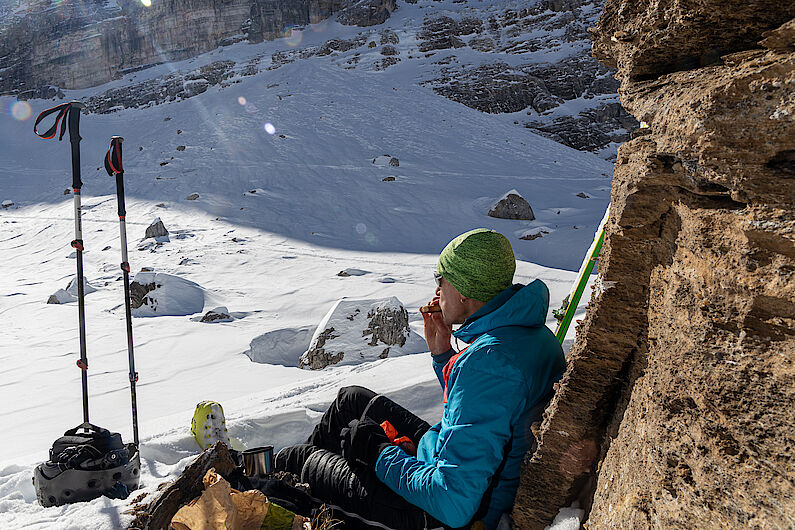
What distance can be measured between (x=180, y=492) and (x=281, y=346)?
4.58 m

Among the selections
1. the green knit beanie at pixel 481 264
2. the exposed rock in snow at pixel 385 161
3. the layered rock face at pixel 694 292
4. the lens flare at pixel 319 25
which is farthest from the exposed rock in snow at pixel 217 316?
the lens flare at pixel 319 25

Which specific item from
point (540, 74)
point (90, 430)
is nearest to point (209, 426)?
point (90, 430)

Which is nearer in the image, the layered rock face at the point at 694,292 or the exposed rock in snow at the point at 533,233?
the layered rock face at the point at 694,292

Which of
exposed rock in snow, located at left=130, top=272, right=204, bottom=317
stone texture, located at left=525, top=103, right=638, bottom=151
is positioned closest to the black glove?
exposed rock in snow, located at left=130, top=272, right=204, bottom=317

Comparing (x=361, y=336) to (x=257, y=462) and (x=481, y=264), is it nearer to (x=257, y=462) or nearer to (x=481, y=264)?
(x=257, y=462)

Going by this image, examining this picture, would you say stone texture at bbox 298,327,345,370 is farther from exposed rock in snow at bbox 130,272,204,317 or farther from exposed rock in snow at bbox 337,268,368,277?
exposed rock in snow at bbox 337,268,368,277

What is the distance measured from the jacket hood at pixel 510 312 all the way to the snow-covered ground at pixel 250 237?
62.6 inches

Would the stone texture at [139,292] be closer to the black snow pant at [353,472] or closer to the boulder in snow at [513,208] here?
the black snow pant at [353,472]

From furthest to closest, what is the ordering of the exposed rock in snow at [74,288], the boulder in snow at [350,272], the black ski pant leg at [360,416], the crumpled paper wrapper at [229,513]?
the boulder in snow at [350,272] → the exposed rock in snow at [74,288] → the black ski pant leg at [360,416] → the crumpled paper wrapper at [229,513]

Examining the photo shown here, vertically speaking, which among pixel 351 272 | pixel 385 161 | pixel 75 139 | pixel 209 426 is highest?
pixel 75 139

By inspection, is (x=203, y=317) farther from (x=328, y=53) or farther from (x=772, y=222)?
(x=328, y=53)

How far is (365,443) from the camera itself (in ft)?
6.59

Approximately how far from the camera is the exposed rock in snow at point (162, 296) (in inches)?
321

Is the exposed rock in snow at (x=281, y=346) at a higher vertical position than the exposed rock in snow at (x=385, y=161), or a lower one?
lower
